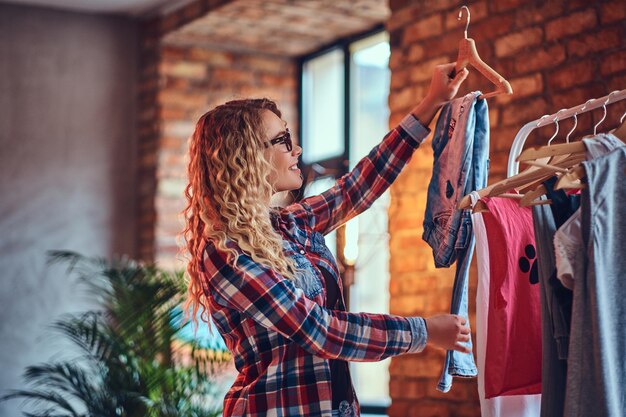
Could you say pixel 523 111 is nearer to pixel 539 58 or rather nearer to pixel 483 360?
pixel 539 58

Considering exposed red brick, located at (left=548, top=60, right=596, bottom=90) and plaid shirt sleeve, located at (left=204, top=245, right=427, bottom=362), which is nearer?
plaid shirt sleeve, located at (left=204, top=245, right=427, bottom=362)

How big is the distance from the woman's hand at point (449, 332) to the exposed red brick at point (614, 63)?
1.03 meters

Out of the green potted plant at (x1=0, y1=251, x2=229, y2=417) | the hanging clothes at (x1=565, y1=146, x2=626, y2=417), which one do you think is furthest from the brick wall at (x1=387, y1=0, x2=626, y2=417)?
the hanging clothes at (x1=565, y1=146, x2=626, y2=417)

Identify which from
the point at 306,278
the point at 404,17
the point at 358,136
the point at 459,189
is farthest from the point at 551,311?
the point at 358,136

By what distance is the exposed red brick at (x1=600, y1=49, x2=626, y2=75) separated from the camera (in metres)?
2.52

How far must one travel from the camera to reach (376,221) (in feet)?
14.0

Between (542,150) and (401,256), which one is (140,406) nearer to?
(401,256)

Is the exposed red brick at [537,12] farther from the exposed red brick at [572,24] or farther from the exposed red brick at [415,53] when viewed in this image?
the exposed red brick at [415,53]

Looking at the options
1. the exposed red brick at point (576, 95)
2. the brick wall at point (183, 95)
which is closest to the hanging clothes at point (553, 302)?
the exposed red brick at point (576, 95)

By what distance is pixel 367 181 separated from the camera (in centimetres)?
236

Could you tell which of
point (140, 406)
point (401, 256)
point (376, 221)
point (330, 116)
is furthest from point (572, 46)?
point (330, 116)

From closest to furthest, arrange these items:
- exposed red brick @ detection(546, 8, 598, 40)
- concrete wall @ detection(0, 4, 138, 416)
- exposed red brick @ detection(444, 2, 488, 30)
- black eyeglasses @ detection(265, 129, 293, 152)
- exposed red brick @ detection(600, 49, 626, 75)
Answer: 1. black eyeglasses @ detection(265, 129, 293, 152)
2. exposed red brick @ detection(600, 49, 626, 75)
3. exposed red brick @ detection(546, 8, 598, 40)
4. exposed red brick @ detection(444, 2, 488, 30)
5. concrete wall @ detection(0, 4, 138, 416)

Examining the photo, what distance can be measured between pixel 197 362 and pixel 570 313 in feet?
6.91

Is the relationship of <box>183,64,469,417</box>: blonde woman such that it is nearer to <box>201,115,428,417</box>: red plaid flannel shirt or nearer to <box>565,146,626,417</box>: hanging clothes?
<box>201,115,428,417</box>: red plaid flannel shirt
